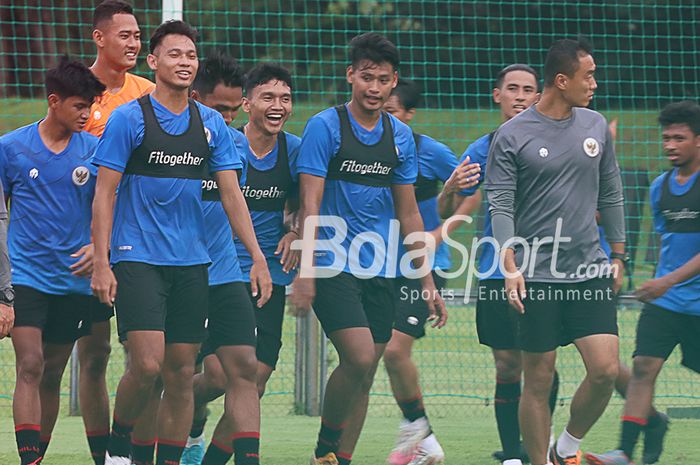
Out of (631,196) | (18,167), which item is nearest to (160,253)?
(18,167)

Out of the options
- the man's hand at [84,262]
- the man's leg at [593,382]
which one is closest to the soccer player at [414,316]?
the man's leg at [593,382]

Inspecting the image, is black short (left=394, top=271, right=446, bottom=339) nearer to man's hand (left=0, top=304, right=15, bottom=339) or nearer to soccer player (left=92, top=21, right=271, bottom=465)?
soccer player (left=92, top=21, right=271, bottom=465)

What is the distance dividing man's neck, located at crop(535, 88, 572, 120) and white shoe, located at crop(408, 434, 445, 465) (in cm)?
200

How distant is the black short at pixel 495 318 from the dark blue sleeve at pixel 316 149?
121 centimetres

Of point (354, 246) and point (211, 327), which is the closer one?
point (211, 327)

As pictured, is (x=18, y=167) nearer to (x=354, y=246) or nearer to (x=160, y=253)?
(x=160, y=253)

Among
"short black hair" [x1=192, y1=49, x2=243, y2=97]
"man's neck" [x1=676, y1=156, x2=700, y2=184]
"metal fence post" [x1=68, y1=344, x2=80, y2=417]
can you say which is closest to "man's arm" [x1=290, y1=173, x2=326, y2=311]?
"short black hair" [x1=192, y1=49, x2=243, y2=97]

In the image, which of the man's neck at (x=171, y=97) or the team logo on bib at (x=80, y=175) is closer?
the man's neck at (x=171, y=97)

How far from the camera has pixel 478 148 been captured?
24.3ft

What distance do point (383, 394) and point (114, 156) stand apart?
17.9 feet

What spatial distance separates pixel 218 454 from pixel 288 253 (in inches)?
41.4

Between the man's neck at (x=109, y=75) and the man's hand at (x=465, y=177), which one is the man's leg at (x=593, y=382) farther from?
the man's neck at (x=109, y=75)

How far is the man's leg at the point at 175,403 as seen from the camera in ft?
19.4

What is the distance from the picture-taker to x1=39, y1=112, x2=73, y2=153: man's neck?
616 centimetres
